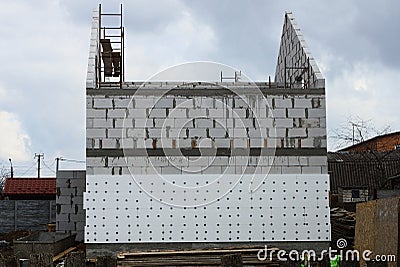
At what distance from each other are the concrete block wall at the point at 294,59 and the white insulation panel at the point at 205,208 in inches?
96.1

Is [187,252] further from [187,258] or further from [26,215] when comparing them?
[26,215]

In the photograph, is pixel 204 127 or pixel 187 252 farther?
pixel 204 127

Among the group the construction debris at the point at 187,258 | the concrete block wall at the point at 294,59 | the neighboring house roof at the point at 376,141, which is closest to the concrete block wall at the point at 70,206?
the construction debris at the point at 187,258

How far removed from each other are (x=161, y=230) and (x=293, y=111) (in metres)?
3.72

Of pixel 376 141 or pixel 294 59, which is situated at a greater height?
pixel 294 59

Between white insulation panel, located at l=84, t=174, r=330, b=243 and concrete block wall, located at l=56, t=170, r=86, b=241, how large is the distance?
141 inches

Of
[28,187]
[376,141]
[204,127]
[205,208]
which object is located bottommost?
[28,187]

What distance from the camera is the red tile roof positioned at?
90.8ft

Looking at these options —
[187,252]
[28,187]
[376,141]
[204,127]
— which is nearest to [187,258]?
[187,252]

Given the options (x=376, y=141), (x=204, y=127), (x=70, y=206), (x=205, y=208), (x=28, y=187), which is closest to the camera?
(x=205, y=208)

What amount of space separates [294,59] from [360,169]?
1863cm

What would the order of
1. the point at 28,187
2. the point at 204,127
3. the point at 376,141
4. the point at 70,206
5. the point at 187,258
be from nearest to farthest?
the point at 187,258 < the point at 204,127 < the point at 70,206 < the point at 28,187 < the point at 376,141

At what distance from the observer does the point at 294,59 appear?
52.6 ft

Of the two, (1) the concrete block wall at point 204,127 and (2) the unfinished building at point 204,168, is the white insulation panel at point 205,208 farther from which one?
(1) the concrete block wall at point 204,127
